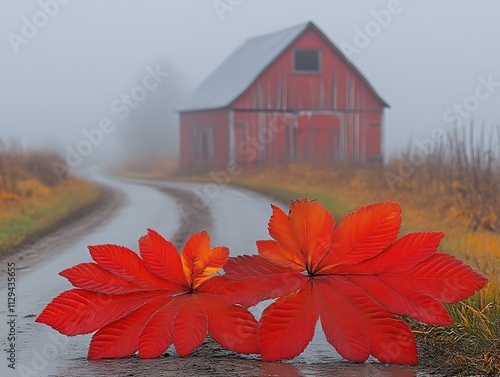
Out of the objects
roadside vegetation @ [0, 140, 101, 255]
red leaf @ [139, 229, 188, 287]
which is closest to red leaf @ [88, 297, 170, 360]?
red leaf @ [139, 229, 188, 287]

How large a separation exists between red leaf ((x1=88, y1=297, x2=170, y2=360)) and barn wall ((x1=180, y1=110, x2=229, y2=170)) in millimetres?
20153

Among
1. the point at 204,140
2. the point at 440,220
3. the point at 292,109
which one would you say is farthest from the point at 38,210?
the point at 204,140

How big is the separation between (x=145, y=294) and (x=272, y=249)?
53 centimetres

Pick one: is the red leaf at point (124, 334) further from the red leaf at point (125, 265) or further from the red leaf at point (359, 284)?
the red leaf at point (359, 284)

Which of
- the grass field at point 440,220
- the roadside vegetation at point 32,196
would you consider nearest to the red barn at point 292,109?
the grass field at point 440,220

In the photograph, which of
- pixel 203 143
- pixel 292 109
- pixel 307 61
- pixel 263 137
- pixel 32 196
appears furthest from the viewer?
pixel 203 143

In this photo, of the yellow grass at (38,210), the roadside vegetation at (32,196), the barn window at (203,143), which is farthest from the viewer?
the barn window at (203,143)

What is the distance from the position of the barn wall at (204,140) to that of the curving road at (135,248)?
6540mm

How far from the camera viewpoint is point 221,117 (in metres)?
23.1

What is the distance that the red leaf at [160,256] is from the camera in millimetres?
2498

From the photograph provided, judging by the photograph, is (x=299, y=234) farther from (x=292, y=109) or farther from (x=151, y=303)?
(x=292, y=109)

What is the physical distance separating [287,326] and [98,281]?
0.70m

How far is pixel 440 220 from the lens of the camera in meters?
10.8

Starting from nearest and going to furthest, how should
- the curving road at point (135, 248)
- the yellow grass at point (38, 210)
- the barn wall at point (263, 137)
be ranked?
1. the curving road at point (135, 248)
2. the yellow grass at point (38, 210)
3. the barn wall at point (263, 137)
